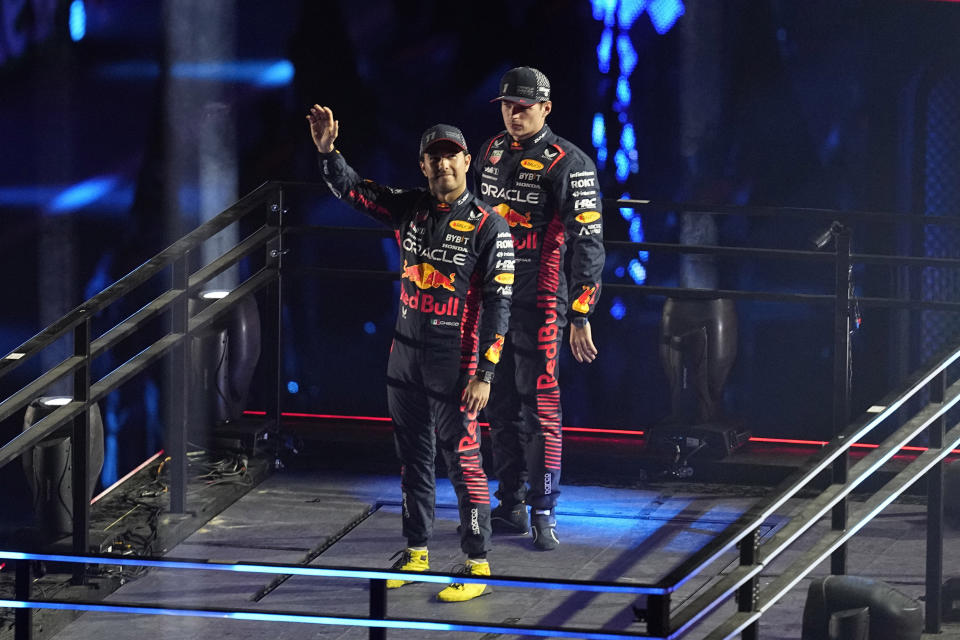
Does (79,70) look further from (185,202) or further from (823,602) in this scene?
(823,602)

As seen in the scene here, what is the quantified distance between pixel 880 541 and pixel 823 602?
1.69 meters

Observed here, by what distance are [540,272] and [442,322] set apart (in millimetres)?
781

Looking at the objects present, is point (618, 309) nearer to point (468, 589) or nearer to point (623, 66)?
point (623, 66)

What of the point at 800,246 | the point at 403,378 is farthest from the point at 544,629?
the point at 800,246

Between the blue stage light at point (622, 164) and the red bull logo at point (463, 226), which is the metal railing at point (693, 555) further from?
the red bull logo at point (463, 226)

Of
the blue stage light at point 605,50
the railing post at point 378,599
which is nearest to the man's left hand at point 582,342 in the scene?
the blue stage light at point 605,50

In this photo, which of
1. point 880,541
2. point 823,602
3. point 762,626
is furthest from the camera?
Answer: point 880,541

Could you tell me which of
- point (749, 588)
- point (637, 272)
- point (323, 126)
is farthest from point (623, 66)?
point (749, 588)

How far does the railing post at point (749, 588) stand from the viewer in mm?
5938

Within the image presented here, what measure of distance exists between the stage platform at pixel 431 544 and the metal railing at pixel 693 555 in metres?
0.26

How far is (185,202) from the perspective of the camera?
10492 mm

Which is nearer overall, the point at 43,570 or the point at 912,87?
the point at 43,570

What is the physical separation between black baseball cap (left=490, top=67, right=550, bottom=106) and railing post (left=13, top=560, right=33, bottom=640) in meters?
3.19

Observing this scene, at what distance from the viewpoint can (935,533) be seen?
298 inches
